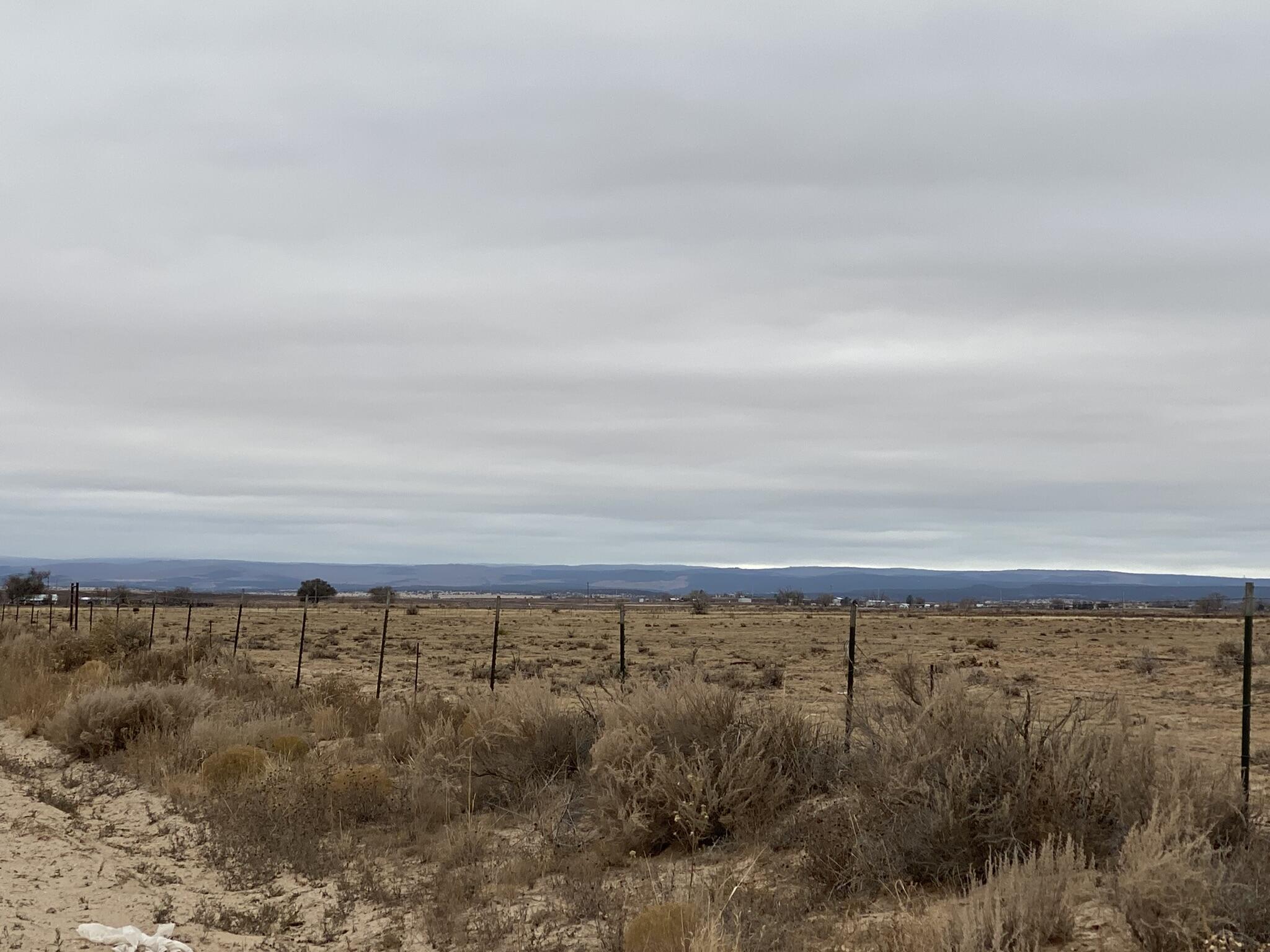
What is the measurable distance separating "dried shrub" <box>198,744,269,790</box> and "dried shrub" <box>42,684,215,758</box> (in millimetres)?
2827

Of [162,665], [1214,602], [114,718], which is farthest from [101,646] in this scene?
[1214,602]

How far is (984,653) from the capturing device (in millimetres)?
40688

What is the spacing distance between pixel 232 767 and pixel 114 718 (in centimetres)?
396

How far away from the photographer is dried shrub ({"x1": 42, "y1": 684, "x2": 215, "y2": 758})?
16531mm

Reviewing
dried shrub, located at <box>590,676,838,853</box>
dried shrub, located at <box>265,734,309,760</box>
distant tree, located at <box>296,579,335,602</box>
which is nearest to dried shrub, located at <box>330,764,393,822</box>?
dried shrub, located at <box>265,734,309,760</box>

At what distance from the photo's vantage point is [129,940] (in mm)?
8062

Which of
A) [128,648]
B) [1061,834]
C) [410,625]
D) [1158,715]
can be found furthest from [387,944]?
[410,625]

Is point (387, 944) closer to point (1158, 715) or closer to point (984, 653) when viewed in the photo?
point (1158, 715)

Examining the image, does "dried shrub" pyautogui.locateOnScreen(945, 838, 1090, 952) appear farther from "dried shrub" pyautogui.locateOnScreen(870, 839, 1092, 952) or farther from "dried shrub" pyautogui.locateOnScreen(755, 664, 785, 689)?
"dried shrub" pyautogui.locateOnScreen(755, 664, 785, 689)

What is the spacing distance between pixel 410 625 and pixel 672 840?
54449 mm

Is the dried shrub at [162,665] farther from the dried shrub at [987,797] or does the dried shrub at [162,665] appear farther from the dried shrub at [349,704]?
the dried shrub at [987,797]

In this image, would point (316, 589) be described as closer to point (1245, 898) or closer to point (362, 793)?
point (362, 793)

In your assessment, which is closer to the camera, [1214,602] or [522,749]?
[522,749]

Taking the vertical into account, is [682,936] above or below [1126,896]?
below
